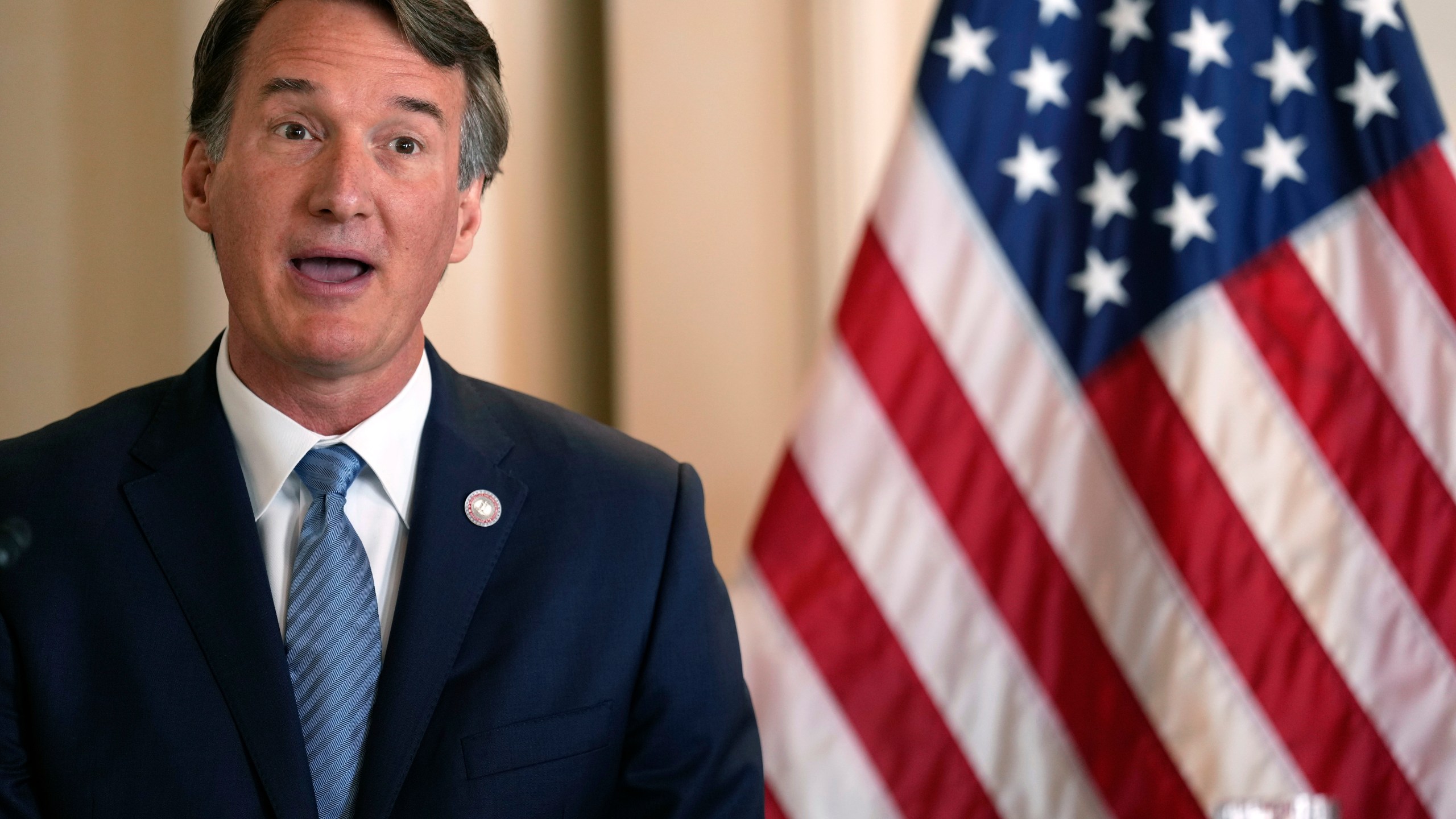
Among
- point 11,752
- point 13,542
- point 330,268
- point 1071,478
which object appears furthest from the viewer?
point 1071,478

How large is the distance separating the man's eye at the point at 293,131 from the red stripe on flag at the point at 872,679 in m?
0.91

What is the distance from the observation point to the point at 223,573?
1.39 metres

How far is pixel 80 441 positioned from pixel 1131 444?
1.42 metres

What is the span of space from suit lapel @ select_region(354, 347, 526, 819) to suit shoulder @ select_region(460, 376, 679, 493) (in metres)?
0.04

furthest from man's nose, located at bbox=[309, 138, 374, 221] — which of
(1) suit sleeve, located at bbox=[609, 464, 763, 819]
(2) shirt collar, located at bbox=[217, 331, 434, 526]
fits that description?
(1) suit sleeve, located at bbox=[609, 464, 763, 819]

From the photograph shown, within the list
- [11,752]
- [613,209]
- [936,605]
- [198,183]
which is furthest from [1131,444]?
[11,752]

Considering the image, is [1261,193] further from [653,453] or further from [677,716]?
[677,716]

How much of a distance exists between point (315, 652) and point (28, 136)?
4.59 ft

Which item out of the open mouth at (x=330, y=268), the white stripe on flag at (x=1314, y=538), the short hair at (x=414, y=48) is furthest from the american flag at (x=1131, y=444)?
the open mouth at (x=330, y=268)

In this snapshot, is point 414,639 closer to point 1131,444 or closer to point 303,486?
point 303,486

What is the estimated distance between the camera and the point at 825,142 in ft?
8.04

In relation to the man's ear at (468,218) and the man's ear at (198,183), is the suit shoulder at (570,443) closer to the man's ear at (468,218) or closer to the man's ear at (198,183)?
the man's ear at (468,218)

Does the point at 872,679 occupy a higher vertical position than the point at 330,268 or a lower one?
lower

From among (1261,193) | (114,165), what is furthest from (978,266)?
(114,165)
